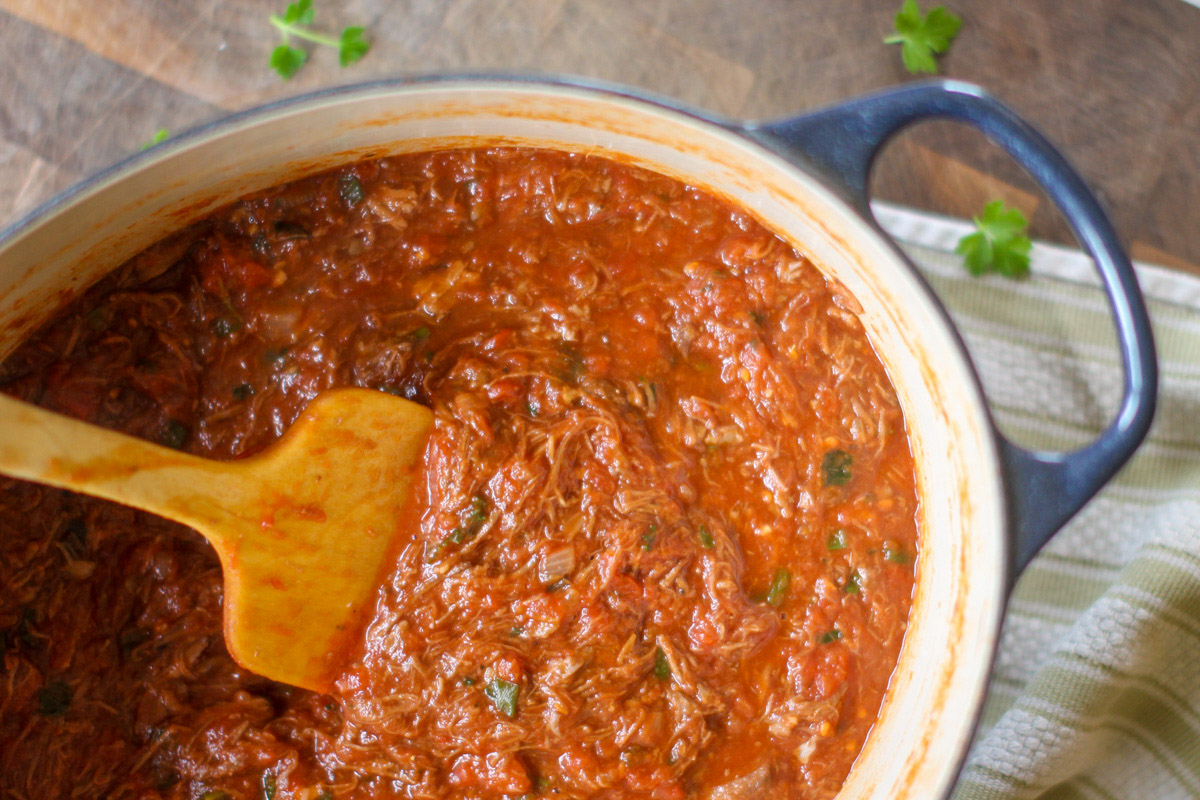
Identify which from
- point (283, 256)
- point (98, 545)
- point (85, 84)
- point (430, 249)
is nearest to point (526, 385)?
point (430, 249)

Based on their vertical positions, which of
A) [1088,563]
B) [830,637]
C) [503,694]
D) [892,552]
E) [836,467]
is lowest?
[503,694]

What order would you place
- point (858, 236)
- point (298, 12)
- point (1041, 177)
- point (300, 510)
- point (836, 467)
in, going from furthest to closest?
point (298, 12) < point (836, 467) < point (300, 510) < point (858, 236) < point (1041, 177)

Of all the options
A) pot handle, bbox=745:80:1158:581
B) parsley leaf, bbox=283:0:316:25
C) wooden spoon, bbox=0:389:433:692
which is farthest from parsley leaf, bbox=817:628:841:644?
parsley leaf, bbox=283:0:316:25

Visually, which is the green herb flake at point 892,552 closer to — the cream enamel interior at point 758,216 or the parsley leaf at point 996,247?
the cream enamel interior at point 758,216

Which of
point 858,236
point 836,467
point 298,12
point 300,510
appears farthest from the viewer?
point 298,12

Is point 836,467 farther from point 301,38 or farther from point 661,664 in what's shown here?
point 301,38

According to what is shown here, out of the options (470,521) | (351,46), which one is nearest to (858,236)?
(470,521)

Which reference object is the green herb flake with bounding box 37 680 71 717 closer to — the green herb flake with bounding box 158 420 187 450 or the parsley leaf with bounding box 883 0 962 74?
the green herb flake with bounding box 158 420 187 450
